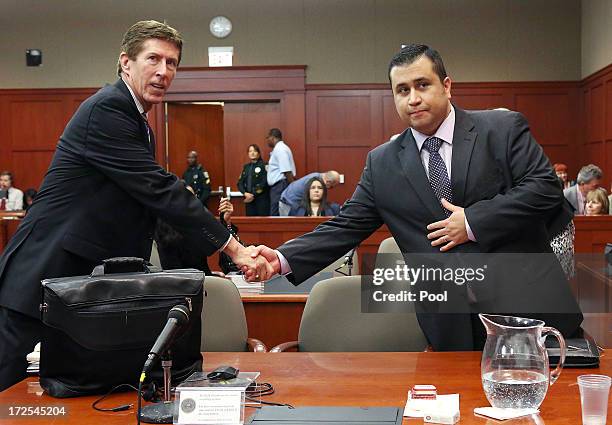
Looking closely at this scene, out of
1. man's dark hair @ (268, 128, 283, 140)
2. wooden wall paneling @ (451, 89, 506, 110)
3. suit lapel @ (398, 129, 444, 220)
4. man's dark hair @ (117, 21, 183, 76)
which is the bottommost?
suit lapel @ (398, 129, 444, 220)

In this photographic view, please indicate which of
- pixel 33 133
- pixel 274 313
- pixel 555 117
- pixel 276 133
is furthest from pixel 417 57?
pixel 33 133

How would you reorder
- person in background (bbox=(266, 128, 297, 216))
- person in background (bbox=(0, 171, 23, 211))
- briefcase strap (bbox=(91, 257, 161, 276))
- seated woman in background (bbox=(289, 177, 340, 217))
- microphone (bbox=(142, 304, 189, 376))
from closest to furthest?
microphone (bbox=(142, 304, 189, 376)) < briefcase strap (bbox=(91, 257, 161, 276)) < seated woman in background (bbox=(289, 177, 340, 217)) < person in background (bbox=(266, 128, 297, 216)) < person in background (bbox=(0, 171, 23, 211))

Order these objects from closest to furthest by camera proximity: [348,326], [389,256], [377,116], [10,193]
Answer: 1. [348,326]
2. [389,256]
3. [10,193]
4. [377,116]

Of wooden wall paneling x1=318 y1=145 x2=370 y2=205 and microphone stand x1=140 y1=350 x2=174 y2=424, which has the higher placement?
wooden wall paneling x1=318 y1=145 x2=370 y2=205

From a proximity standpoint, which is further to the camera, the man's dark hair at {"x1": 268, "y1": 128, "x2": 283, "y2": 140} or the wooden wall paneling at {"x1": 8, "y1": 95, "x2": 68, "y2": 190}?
the wooden wall paneling at {"x1": 8, "y1": 95, "x2": 68, "y2": 190}

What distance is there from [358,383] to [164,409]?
0.53m

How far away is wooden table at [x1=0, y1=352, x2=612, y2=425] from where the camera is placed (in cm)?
180

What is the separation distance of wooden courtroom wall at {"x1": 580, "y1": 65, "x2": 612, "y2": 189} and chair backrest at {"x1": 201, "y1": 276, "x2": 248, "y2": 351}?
8924 millimetres

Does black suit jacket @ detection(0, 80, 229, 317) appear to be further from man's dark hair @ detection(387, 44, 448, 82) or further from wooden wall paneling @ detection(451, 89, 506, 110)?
wooden wall paneling @ detection(451, 89, 506, 110)

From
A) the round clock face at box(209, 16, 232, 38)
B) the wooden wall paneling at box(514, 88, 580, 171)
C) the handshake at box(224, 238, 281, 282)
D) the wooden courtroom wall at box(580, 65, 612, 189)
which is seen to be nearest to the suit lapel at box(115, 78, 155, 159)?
the handshake at box(224, 238, 281, 282)

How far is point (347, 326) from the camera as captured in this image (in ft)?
10.2

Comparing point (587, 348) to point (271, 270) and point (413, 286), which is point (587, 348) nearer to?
point (413, 286)

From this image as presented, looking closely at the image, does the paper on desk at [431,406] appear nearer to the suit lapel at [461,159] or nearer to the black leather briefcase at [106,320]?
the black leather briefcase at [106,320]

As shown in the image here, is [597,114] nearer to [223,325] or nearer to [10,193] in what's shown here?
[10,193]
